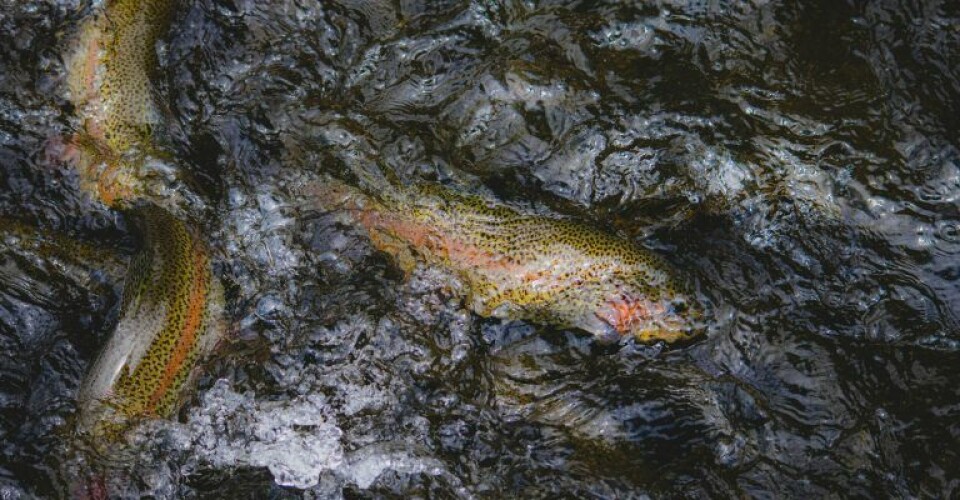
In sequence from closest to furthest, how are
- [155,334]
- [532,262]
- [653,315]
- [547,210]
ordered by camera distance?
[155,334], [653,315], [532,262], [547,210]

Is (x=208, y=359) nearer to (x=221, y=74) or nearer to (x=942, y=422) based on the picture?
(x=221, y=74)

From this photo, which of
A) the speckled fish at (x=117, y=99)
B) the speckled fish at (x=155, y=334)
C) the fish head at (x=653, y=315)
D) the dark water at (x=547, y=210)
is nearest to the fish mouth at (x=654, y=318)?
the fish head at (x=653, y=315)

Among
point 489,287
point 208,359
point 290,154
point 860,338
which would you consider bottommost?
point 860,338

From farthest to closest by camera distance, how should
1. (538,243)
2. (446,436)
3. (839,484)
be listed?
(538,243)
(446,436)
(839,484)

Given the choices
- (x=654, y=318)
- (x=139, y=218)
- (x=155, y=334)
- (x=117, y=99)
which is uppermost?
(x=117, y=99)

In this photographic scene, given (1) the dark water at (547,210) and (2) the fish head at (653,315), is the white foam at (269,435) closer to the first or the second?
(1) the dark water at (547,210)

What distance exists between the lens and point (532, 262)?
4227 millimetres

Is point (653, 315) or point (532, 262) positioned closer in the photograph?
point (653, 315)

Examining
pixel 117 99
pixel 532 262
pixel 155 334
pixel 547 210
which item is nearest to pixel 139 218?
A: pixel 155 334

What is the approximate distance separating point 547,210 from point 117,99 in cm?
271

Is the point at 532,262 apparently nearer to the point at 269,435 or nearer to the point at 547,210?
the point at 547,210

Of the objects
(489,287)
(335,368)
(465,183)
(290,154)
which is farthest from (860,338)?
(290,154)

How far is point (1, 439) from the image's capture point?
3875 mm

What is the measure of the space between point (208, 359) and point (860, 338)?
352 cm
